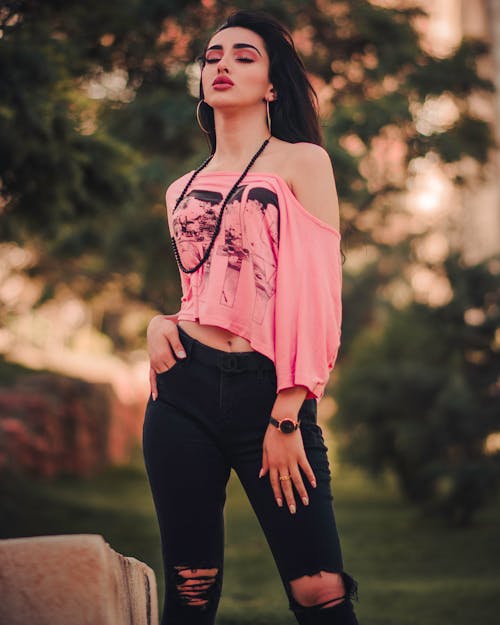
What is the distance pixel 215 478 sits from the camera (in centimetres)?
257

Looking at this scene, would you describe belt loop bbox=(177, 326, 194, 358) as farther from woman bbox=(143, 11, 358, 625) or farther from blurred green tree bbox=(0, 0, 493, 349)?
blurred green tree bbox=(0, 0, 493, 349)

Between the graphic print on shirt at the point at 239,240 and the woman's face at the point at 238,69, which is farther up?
the woman's face at the point at 238,69

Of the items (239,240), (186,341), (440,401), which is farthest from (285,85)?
(440,401)

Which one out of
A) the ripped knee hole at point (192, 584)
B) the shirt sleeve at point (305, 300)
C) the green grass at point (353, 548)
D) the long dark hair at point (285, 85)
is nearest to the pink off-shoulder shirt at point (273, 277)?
the shirt sleeve at point (305, 300)

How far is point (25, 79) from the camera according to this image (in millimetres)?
5672

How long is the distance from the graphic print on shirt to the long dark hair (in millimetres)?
300

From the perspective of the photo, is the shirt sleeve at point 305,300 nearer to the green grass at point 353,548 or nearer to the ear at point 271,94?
the ear at point 271,94

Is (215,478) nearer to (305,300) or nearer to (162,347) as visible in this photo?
(162,347)

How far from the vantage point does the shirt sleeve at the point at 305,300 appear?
2.46m

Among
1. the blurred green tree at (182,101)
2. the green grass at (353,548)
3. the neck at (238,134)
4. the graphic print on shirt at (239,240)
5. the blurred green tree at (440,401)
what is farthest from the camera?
the blurred green tree at (440,401)

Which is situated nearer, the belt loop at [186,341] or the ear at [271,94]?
Answer: the belt loop at [186,341]

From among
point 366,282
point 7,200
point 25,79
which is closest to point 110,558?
point 25,79

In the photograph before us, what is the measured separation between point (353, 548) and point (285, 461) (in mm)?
7274

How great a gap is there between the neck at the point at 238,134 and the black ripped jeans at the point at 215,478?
491 millimetres
